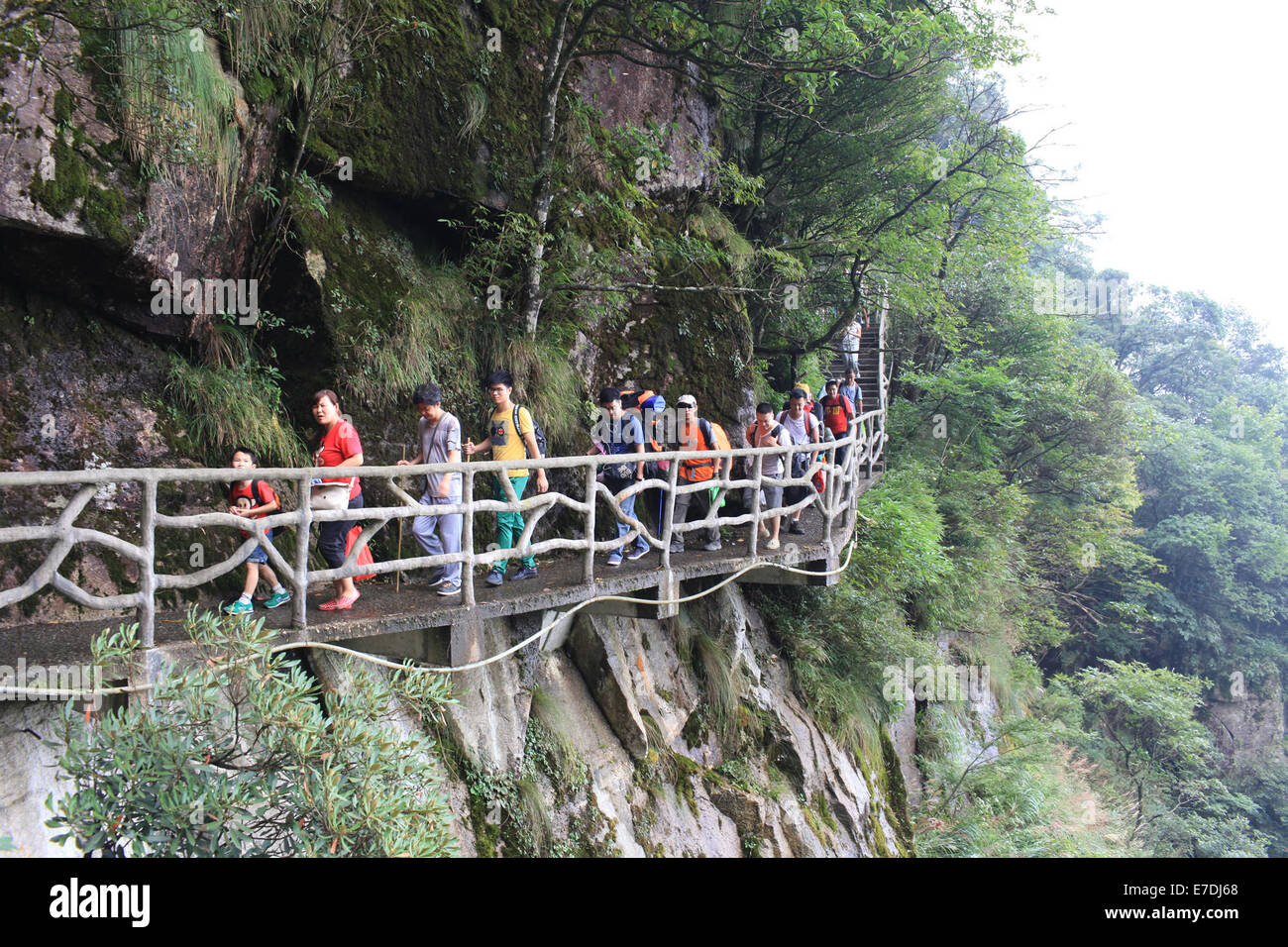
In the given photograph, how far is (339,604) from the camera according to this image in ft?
15.8

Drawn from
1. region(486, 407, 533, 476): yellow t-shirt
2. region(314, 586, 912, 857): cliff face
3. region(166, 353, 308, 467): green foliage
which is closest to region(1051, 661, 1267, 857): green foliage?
region(314, 586, 912, 857): cliff face

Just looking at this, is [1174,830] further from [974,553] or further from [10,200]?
[10,200]

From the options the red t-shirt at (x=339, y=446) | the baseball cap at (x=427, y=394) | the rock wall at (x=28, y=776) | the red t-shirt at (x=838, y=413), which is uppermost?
the red t-shirt at (x=838, y=413)

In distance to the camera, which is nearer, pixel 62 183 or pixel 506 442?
pixel 62 183

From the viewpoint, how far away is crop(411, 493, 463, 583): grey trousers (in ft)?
17.7

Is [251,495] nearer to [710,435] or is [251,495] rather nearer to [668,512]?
[668,512]

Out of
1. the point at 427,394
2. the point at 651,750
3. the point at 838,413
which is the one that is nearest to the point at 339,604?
the point at 427,394

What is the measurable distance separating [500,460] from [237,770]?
2821 mm

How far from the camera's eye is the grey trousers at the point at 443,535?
539 centimetres

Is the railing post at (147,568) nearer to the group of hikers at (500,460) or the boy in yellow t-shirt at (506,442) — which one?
the group of hikers at (500,460)

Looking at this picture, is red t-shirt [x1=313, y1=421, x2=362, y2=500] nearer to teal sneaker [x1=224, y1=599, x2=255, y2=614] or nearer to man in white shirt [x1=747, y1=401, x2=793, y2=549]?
teal sneaker [x1=224, y1=599, x2=255, y2=614]

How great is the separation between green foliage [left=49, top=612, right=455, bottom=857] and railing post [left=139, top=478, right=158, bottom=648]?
0.46 ft

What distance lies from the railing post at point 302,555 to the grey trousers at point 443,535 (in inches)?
46.0

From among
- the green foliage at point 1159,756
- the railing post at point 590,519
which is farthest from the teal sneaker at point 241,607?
the green foliage at point 1159,756
